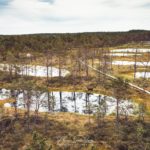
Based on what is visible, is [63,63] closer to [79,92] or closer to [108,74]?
[108,74]

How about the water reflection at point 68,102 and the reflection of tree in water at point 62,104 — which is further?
the reflection of tree in water at point 62,104

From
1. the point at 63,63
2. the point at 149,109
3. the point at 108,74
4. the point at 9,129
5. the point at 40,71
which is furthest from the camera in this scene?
the point at 63,63

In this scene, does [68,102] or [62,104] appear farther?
[68,102]

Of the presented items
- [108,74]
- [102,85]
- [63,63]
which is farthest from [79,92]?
[63,63]

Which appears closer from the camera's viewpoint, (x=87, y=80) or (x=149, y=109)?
(x=149, y=109)

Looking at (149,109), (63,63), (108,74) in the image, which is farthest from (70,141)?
Answer: (63,63)

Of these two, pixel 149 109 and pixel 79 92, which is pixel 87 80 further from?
pixel 149 109

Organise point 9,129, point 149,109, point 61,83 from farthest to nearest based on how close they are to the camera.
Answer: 1. point 61,83
2. point 149,109
3. point 9,129

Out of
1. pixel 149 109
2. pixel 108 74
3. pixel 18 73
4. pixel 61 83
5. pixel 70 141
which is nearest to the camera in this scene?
pixel 70 141

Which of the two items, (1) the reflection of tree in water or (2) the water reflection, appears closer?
(2) the water reflection
